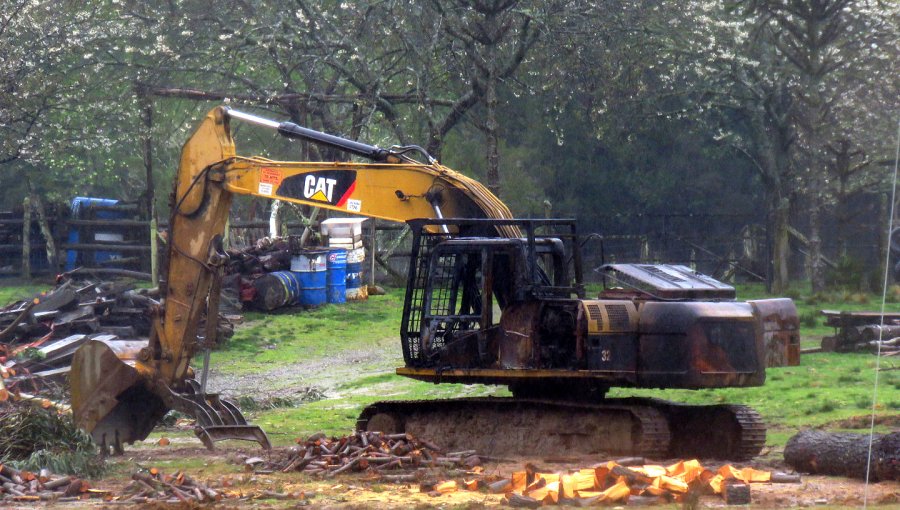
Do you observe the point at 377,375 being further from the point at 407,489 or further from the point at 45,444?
the point at 407,489

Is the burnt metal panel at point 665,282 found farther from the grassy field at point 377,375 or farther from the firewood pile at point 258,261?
the firewood pile at point 258,261

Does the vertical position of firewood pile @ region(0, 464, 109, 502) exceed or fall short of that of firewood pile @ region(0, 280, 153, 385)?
it falls short

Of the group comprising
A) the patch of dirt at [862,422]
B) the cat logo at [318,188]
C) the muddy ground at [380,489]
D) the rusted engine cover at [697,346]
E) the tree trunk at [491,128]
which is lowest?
the muddy ground at [380,489]

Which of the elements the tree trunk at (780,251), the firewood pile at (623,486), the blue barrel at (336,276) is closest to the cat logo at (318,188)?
the firewood pile at (623,486)

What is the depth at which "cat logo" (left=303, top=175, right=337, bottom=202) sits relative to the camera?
12.1 meters

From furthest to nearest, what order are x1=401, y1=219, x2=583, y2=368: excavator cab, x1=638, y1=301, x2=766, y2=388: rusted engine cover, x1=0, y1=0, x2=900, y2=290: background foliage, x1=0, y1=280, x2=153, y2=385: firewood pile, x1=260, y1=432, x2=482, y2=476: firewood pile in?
x1=0, y1=0, x2=900, y2=290: background foliage, x1=0, y1=280, x2=153, y2=385: firewood pile, x1=401, y1=219, x2=583, y2=368: excavator cab, x1=638, y1=301, x2=766, y2=388: rusted engine cover, x1=260, y1=432, x2=482, y2=476: firewood pile

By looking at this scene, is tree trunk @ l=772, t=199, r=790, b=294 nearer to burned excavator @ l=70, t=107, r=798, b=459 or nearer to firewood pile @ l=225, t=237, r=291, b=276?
firewood pile @ l=225, t=237, r=291, b=276

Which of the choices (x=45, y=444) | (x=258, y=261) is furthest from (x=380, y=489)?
(x=258, y=261)

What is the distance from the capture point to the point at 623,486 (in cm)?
902

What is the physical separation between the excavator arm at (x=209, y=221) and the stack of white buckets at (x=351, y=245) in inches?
546

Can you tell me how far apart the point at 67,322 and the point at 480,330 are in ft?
32.3

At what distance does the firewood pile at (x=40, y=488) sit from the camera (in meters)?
9.63

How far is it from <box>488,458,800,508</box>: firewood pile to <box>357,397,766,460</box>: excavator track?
5.68 feet

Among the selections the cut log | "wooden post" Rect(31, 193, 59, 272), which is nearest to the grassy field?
the cut log
